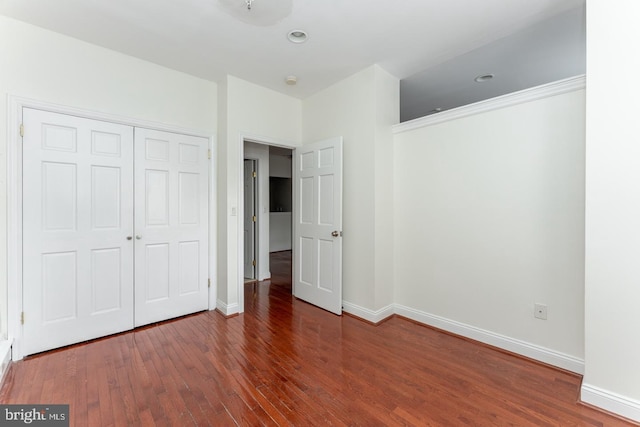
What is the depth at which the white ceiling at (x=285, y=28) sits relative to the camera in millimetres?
2094

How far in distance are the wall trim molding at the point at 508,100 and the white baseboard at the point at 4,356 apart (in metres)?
3.93

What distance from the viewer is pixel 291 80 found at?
329 cm

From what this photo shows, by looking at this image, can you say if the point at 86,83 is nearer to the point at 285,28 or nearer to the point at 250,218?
the point at 285,28

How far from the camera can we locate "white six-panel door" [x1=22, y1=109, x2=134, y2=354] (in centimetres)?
234

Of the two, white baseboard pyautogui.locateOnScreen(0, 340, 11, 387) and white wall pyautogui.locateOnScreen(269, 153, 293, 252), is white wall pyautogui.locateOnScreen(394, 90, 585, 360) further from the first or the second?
white wall pyautogui.locateOnScreen(269, 153, 293, 252)

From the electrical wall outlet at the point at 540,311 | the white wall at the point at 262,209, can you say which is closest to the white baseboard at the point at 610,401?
the electrical wall outlet at the point at 540,311

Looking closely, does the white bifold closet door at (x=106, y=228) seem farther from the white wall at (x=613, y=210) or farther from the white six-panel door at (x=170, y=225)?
the white wall at (x=613, y=210)

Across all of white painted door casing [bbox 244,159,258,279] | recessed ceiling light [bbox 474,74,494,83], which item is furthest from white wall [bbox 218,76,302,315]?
recessed ceiling light [bbox 474,74,494,83]

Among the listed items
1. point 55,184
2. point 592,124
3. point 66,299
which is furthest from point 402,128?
point 66,299

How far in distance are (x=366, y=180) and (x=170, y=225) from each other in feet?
7.29

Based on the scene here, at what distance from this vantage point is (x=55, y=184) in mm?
2418

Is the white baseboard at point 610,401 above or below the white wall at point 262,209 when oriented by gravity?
below

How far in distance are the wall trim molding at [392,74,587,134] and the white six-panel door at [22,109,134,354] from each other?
9.99 feet

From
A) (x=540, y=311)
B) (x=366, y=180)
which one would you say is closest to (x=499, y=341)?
(x=540, y=311)
